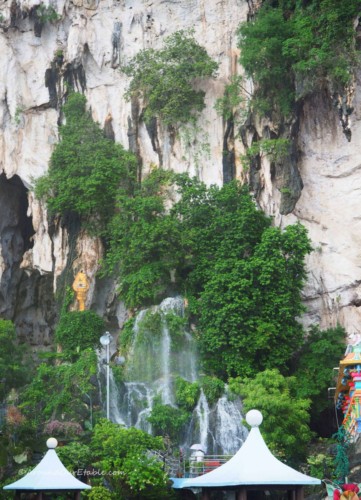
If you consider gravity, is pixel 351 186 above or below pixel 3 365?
above

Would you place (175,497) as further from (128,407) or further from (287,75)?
(287,75)

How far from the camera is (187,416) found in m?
24.4

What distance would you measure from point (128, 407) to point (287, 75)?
11.9m

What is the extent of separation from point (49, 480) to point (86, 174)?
662 inches

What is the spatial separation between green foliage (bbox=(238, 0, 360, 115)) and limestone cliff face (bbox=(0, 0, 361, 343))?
1.08 meters

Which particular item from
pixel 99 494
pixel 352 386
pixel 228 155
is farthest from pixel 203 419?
pixel 228 155

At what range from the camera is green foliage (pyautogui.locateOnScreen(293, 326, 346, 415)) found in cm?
2575

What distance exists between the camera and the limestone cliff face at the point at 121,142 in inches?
1136

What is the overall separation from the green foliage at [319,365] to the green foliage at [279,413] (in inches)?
53.3

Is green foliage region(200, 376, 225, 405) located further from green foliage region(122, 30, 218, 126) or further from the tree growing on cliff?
green foliage region(122, 30, 218, 126)

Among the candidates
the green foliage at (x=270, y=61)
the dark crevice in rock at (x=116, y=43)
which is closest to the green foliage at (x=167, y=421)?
the green foliage at (x=270, y=61)

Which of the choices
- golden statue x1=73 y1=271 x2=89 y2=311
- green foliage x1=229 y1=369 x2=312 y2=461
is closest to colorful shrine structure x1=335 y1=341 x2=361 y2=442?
green foliage x1=229 y1=369 x2=312 y2=461

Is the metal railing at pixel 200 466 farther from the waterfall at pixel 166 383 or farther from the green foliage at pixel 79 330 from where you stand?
the green foliage at pixel 79 330

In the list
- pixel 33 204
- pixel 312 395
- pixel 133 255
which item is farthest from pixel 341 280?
pixel 33 204
